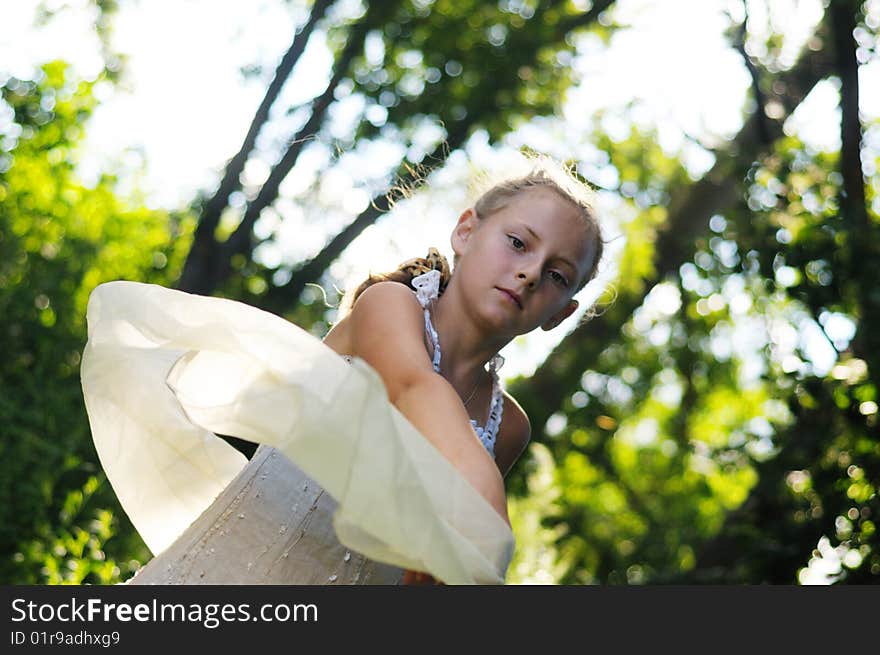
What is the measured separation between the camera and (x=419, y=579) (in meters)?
1.72

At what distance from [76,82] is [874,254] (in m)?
5.74

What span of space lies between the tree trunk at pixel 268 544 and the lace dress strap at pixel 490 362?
31 centimetres

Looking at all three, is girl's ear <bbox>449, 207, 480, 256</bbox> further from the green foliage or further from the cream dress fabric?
the green foliage

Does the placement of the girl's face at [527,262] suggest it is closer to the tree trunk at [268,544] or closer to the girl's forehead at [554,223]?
the girl's forehead at [554,223]

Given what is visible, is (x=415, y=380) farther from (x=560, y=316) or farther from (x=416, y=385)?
(x=560, y=316)

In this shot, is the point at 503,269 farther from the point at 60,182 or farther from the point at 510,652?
the point at 60,182

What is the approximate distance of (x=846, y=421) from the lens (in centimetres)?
516

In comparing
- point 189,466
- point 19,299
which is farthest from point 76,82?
point 189,466

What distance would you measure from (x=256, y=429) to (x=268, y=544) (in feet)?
1.23

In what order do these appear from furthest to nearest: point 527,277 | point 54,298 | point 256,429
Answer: point 54,298
point 527,277
point 256,429

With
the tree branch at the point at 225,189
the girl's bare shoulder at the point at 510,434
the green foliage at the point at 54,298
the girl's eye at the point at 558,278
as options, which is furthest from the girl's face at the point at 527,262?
the tree branch at the point at 225,189

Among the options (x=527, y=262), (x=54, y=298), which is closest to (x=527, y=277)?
(x=527, y=262)

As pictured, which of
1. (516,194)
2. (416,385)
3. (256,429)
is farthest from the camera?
(516,194)

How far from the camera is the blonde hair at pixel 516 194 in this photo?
2287 mm
